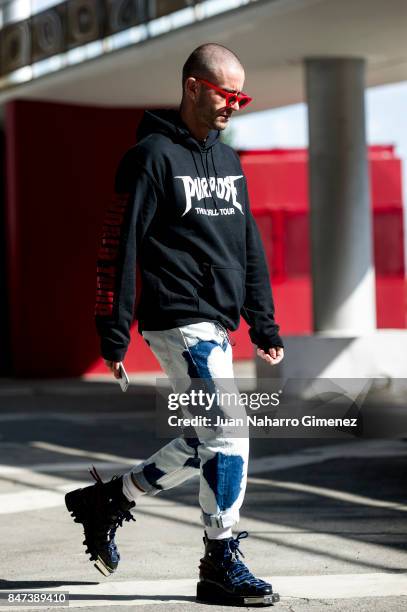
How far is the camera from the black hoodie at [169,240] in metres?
4.44

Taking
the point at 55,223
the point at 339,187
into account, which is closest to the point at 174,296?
the point at 339,187

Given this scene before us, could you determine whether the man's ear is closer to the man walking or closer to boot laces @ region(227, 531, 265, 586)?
the man walking

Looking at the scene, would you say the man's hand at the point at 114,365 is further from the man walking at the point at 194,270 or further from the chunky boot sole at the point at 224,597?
the chunky boot sole at the point at 224,597

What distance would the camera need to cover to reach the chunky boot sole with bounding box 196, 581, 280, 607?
445 cm

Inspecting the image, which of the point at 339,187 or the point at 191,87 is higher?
the point at 339,187

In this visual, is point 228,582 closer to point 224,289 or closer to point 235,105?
point 224,289

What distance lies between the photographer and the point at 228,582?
448 cm

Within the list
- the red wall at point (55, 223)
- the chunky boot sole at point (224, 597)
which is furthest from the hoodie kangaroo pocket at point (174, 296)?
the red wall at point (55, 223)

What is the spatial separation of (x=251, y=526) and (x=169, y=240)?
2.18 meters

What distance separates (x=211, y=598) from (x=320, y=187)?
32.4ft

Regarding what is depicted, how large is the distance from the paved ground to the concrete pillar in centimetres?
414

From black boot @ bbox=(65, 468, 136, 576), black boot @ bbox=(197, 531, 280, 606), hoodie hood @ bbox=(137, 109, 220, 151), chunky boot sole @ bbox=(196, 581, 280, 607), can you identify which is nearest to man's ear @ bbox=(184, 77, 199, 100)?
hoodie hood @ bbox=(137, 109, 220, 151)

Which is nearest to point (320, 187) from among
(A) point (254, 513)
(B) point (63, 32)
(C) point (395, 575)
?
(B) point (63, 32)

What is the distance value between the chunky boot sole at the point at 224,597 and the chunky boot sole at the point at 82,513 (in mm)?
377
